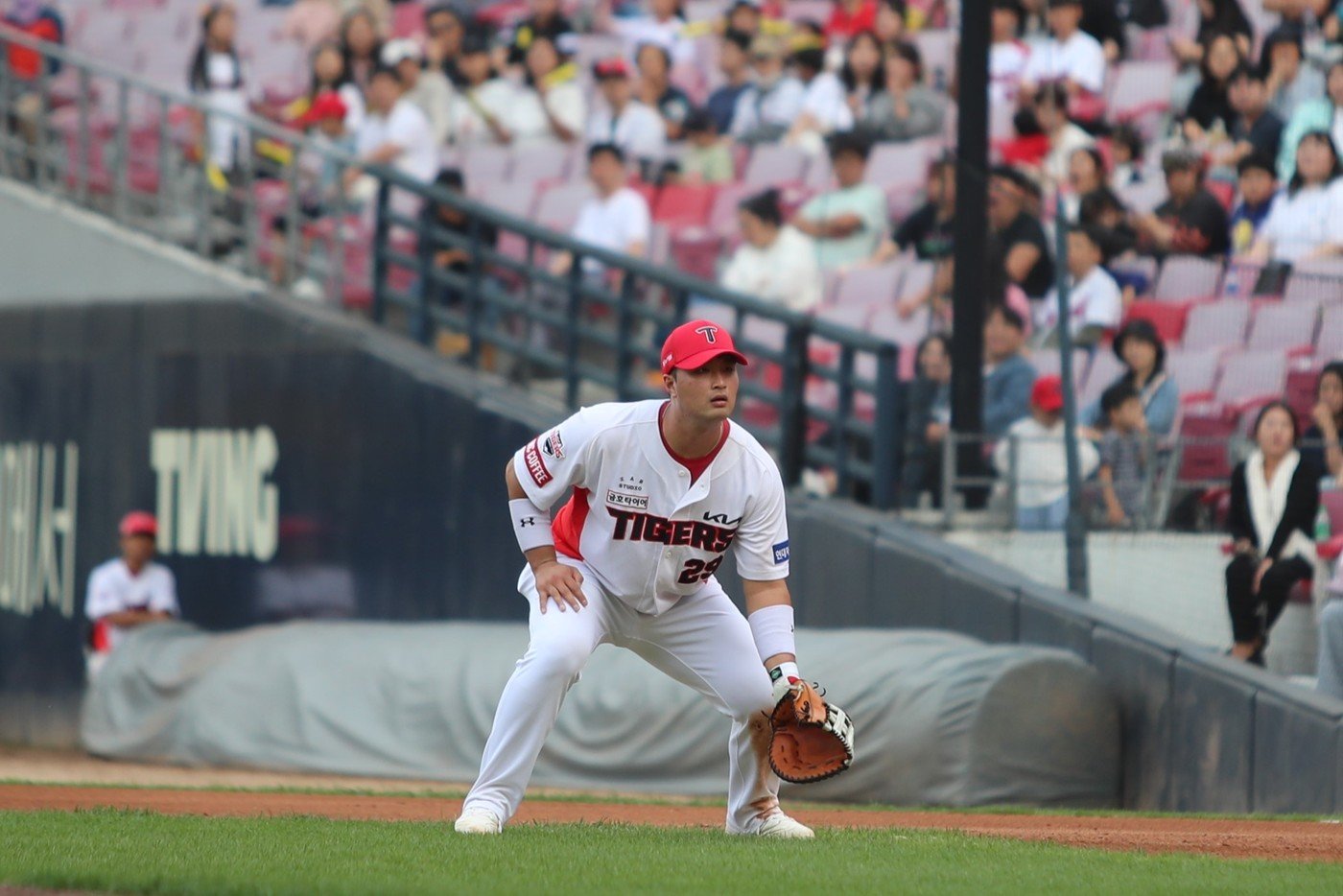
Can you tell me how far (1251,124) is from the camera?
11.3 metres

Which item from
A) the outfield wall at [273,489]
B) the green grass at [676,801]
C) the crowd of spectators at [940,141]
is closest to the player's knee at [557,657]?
the green grass at [676,801]

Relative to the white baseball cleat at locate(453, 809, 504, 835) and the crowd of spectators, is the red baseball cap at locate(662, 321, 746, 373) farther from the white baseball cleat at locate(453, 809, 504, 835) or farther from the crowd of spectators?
the crowd of spectators

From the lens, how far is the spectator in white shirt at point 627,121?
50.5 ft

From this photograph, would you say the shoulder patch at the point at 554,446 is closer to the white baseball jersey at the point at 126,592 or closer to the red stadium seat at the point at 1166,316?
the red stadium seat at the point at 1166,316

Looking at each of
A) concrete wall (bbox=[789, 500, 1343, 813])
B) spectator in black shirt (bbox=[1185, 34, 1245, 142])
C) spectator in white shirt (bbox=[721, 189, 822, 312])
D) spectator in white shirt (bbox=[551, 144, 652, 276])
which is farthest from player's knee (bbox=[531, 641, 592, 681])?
spectator in white shirt (bbox=[551, 144, 652, 276])

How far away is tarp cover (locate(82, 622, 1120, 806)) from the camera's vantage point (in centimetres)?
947

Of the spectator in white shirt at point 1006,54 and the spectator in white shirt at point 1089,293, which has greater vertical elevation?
the spectator in white shirt at point 1006,54

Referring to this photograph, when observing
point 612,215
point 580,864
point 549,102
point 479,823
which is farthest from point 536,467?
point 549,102

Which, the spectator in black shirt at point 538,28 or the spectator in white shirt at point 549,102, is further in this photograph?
the spectator in black shirt at point 538,28

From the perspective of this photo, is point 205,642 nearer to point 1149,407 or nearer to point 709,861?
point 1149,407

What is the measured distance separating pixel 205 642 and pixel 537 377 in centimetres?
287

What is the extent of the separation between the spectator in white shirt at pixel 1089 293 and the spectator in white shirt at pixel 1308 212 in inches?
28.3

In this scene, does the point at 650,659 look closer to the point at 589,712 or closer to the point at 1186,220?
the point at 589,712

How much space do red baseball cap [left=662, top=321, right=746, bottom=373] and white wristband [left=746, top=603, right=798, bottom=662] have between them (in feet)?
2.77
